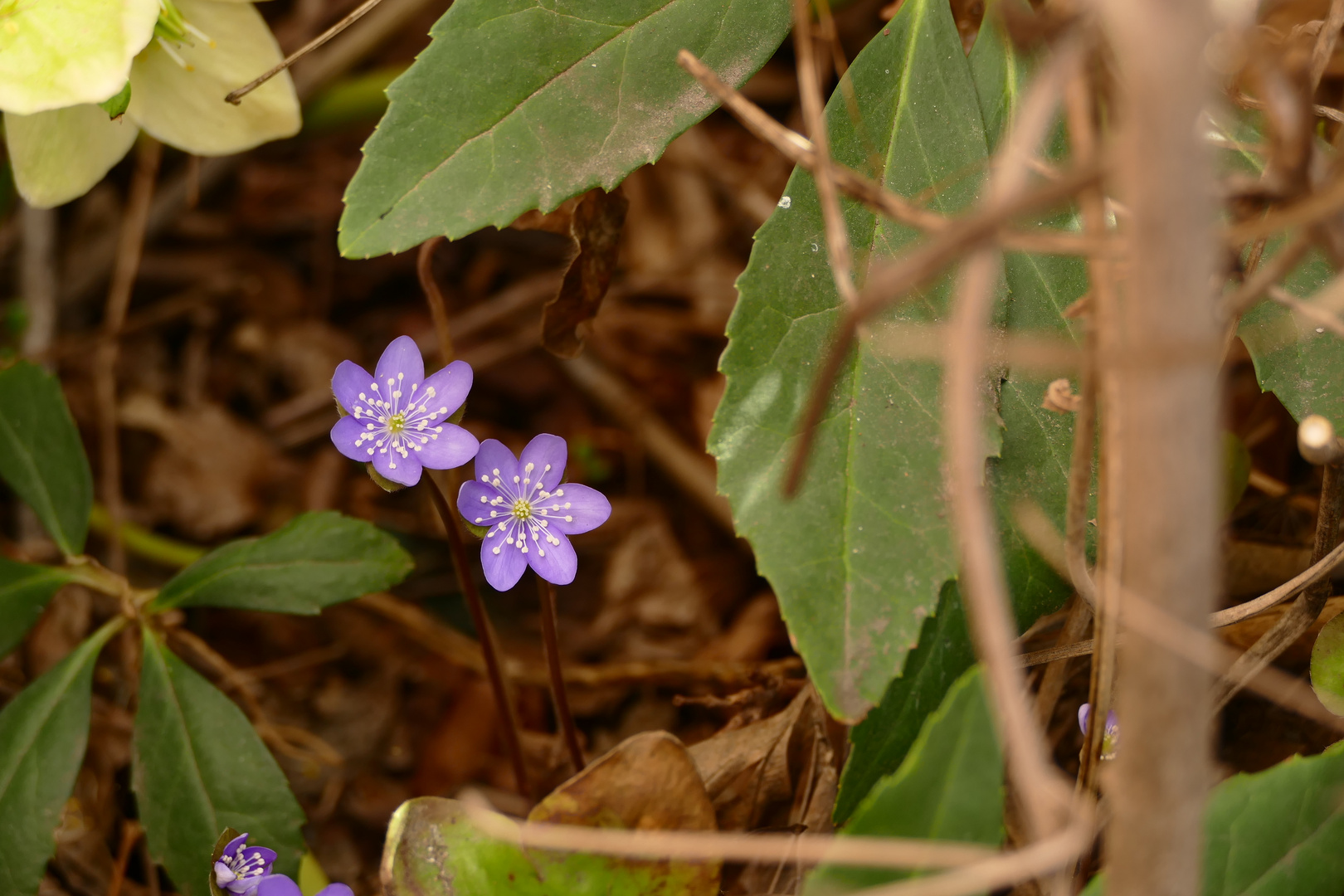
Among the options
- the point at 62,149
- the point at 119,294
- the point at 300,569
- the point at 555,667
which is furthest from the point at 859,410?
the point at 119,294

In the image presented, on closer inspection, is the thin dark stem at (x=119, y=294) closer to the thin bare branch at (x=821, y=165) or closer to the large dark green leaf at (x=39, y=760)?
the large dark green leaf at (x=39, y=760)

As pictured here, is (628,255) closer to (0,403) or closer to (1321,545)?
(0,403)

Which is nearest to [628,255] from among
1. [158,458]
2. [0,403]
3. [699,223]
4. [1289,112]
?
[699,223]

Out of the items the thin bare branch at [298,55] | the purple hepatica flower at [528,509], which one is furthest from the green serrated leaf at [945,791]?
the thin bare branch at [298,55]

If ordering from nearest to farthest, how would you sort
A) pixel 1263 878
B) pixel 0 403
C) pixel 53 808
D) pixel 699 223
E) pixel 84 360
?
1. pixel 1263 878
2. pixel 53 808
3. pixel 0 403
4. pixel 84 360
5. pixel 699 223

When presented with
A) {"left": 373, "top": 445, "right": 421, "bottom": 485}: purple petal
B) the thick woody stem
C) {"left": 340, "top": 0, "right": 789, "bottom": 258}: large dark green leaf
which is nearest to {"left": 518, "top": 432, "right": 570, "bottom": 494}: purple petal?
{"left": 373, "top": 445, "right": 421, "bottom": 485}: purple petal

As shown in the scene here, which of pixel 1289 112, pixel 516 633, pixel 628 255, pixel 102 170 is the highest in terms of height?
pixel 1289 112
